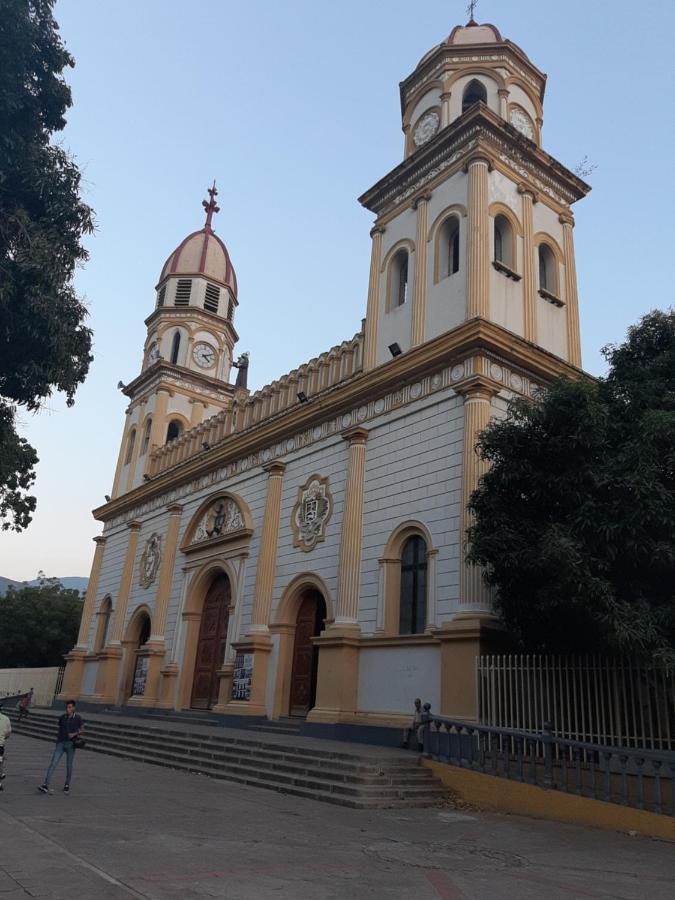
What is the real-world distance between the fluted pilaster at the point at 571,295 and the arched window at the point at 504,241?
200cm

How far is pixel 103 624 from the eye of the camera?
27.9m

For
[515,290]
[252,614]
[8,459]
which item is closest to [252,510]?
[252,614]

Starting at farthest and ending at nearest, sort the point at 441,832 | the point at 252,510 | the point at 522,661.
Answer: the point at 252,510, the point at 522,661, the point at 441,832

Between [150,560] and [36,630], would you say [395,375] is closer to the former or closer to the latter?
[150,560]

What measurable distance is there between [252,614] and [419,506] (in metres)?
6.24

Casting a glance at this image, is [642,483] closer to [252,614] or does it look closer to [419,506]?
[419,506]

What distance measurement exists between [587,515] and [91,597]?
76.7ft

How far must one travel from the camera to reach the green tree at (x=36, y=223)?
10.3 metres

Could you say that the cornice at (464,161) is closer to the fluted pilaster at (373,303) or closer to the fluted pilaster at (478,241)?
the fluted pilaster at (478,241)

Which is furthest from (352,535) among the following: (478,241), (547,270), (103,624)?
(103,624)

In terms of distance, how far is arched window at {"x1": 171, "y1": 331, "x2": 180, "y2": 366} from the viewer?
30031mm

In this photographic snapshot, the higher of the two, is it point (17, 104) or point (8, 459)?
point (17, 104)

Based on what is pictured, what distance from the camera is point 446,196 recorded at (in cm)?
1816

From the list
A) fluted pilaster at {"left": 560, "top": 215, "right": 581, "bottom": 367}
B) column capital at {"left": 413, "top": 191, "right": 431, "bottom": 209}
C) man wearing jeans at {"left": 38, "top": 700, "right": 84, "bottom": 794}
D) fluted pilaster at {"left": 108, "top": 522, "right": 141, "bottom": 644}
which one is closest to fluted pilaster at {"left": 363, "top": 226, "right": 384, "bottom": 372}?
column capital at {"left": 413, "top": 191, "right": 431, "bottom": 209}
